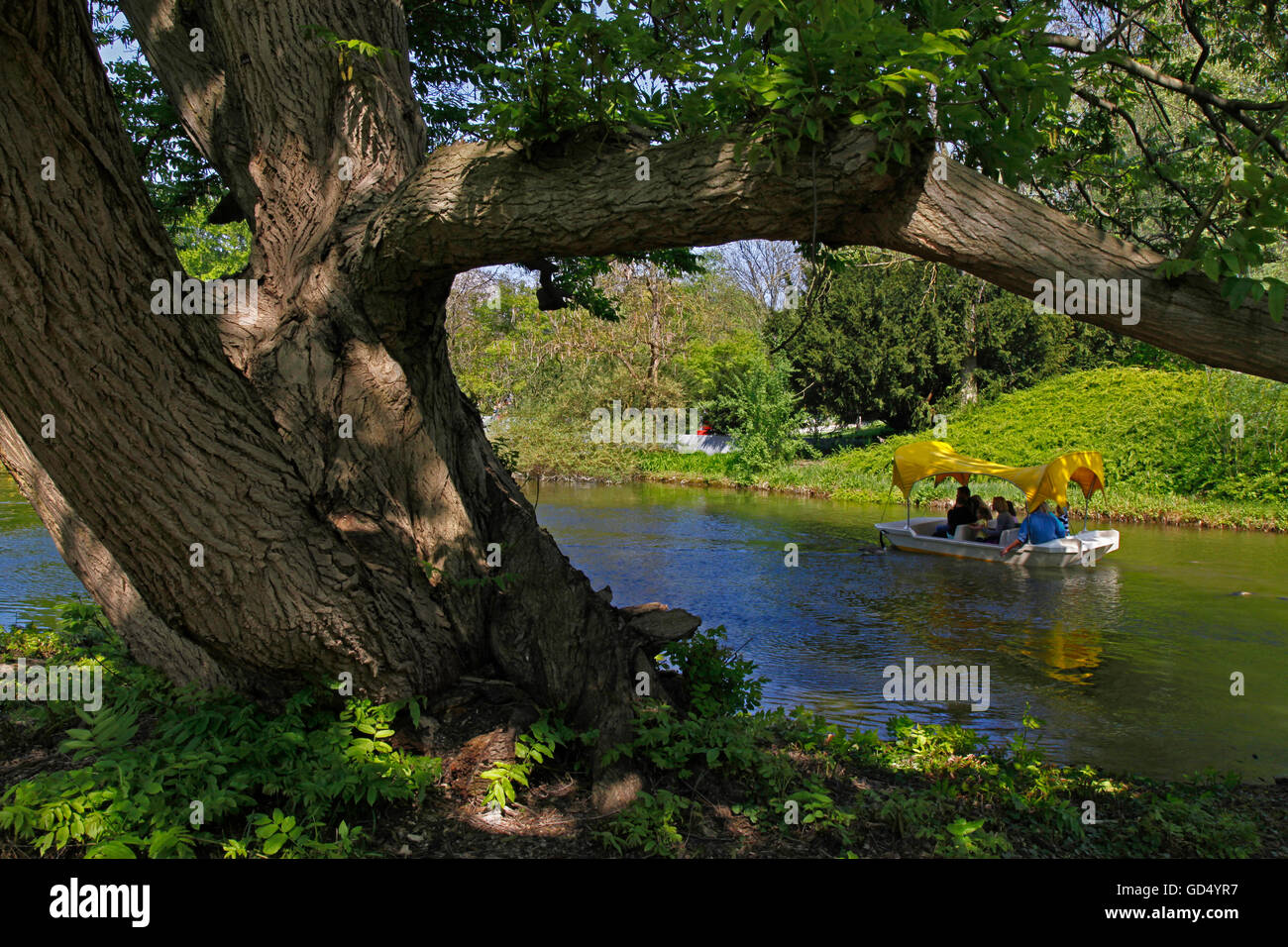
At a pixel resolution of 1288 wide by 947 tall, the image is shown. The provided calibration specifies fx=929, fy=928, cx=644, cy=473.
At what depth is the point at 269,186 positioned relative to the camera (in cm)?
514

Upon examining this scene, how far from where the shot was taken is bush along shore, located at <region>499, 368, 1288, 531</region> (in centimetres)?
2312

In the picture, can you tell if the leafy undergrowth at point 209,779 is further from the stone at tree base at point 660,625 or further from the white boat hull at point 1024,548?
the white boat hull at point 1024,548

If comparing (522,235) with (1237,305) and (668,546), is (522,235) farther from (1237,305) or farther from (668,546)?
(668,546)

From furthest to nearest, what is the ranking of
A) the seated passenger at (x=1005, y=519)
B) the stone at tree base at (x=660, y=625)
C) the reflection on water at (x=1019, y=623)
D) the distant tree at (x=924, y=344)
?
1. the distant tree at (x=924, y=344)
2. the seated passenger at (x=1005, y=519)
3. the reflection on water at (x=1019, y=623)
4. the stone at tree base at (x=660, y=625)

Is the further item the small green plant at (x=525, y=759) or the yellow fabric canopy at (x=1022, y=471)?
the yellow fabric canopy at (x=1022, y=471)

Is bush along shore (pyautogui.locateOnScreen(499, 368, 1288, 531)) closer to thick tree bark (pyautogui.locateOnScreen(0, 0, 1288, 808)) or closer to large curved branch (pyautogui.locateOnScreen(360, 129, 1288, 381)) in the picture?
thick tree bark (pyautogui.locateOnScreen(0, 0, 1288, 808))

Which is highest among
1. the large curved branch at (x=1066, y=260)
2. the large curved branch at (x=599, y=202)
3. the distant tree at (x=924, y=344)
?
the distant tree at (x=924, y=344)

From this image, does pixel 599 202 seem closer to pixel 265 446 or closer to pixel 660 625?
pixel 265 446

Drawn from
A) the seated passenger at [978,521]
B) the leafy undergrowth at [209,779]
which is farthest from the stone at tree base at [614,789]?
the seated passenger at [978,521]

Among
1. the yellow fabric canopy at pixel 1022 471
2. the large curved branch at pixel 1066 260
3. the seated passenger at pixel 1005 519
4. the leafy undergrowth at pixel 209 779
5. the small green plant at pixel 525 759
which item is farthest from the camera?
the seated passenger at pixel 1005 519

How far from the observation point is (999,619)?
12422 millimetres

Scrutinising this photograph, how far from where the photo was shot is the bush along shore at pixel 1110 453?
75.9 feet

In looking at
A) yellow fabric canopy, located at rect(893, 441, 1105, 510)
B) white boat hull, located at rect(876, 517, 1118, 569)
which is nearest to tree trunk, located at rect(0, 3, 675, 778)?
white boat hull, located at rect(876, 517, 1118, 569)

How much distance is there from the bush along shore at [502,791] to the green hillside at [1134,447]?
19.0 m
